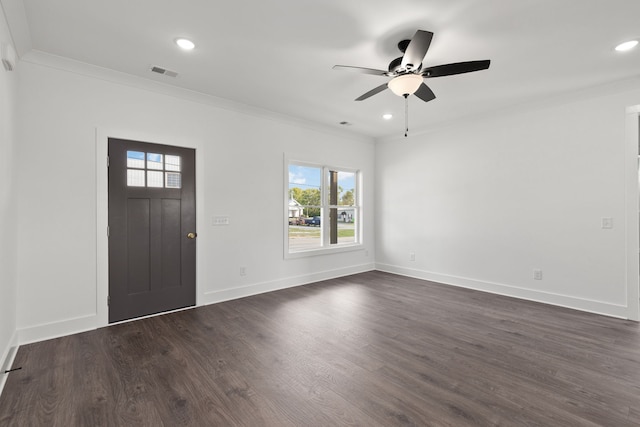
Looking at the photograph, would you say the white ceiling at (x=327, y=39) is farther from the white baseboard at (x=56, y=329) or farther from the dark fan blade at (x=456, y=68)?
the white baseboard at (x=56, y=329)

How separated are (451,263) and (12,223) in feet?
18.2

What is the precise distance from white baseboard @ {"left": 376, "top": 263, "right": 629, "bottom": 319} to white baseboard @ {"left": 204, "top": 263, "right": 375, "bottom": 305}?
97 centimetres

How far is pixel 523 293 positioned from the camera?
426 cm

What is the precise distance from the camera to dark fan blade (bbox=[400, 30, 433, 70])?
2146 millimetres

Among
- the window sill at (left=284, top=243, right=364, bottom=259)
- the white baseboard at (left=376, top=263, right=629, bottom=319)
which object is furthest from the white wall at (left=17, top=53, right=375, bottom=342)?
the white baseboard at (left=376, top=263, right=629, bottom=319)

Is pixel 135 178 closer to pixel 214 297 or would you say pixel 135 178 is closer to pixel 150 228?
pixel 150 228

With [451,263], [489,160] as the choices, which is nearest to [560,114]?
[489,160]

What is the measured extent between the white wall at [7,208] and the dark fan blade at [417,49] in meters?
2.92

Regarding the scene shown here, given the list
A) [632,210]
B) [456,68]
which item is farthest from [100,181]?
[632,210]

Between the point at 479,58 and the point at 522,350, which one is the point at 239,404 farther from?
the point at 479,58

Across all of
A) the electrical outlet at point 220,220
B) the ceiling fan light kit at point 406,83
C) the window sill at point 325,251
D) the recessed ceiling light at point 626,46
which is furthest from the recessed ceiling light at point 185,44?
the recessed ceiling light at point 626,46

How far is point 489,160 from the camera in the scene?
15.1ft

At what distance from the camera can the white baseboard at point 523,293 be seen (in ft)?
11.8

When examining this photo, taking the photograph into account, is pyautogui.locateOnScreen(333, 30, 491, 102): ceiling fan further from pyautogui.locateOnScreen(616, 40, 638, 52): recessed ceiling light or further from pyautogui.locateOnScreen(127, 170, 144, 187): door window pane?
pyautogui.locateOnScreen(127, 170, 144, 187): door window pane
